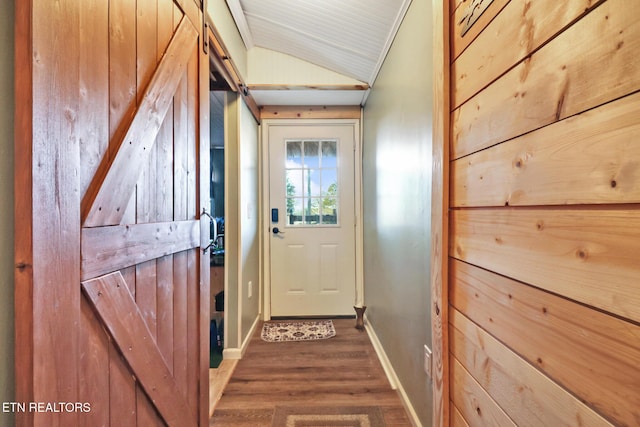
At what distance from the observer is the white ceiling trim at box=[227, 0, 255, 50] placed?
1818mm

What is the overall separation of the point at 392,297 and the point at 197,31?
1.79 m

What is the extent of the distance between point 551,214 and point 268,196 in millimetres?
2570

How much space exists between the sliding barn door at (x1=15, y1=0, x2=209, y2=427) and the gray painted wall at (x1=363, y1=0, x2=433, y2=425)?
1.02 meters

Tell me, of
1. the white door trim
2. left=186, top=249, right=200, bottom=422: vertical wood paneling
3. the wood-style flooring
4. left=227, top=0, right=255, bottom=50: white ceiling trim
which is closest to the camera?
left=186, top=249, right=200, bottom=422: vertical wood paneling

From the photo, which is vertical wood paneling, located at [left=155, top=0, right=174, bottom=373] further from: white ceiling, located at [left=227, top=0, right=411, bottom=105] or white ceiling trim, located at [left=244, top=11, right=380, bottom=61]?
white ceiling trim, located at [left=244, top=11, right=380, bottom=61]

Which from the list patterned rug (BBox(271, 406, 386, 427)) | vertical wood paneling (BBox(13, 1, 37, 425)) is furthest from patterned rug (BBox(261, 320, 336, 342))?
vertical wood paneling (BBox(13, 1, 37, 425))

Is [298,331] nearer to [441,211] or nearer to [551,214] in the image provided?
[441,211]

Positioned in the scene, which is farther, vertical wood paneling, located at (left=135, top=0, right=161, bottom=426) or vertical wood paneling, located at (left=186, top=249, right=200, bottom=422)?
vertical wood paneling, located at (left=186, top=249, right=200, bottom=422)

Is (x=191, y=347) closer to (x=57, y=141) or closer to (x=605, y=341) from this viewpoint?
(x=57, y=141)

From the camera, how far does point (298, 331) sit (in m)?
2.62

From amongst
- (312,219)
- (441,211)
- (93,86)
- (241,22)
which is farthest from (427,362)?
(241,22)

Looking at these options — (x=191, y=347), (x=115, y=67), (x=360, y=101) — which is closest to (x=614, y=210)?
(x=115, y=67)

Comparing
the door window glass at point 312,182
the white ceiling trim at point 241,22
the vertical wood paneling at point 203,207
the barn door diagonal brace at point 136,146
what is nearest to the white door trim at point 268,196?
the door window glass at point 312,182

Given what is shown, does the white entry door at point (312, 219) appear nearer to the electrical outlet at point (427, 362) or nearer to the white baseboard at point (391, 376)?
the white baseboard at point (391, 376)
